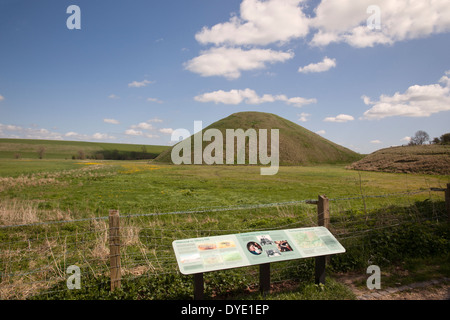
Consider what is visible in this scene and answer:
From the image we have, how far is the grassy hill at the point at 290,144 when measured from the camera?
8925 centimetres

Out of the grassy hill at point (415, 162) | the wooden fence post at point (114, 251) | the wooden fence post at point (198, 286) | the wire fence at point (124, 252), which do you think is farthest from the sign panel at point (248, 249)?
the grassy hill at point (415, 162)

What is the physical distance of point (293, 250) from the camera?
484 cm

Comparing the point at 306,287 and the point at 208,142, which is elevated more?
the point at 208,142

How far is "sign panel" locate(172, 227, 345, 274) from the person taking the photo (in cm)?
429

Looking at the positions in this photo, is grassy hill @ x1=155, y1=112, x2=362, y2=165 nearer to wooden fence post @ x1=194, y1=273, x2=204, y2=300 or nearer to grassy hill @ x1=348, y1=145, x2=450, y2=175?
grassy hill @ x1=348, y1=145, x2=450, y2=175

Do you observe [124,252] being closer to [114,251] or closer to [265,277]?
[114,251]

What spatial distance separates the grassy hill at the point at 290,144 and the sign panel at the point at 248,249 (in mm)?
79001

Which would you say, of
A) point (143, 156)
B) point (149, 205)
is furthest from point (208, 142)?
point (149, 205)

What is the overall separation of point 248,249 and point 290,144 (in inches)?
3673

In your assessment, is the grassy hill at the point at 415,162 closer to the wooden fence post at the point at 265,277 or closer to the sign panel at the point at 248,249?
the sign panel at the point at 248,249

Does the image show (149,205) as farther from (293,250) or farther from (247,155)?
(247,155)

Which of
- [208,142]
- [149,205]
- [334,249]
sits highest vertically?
[208,142]
